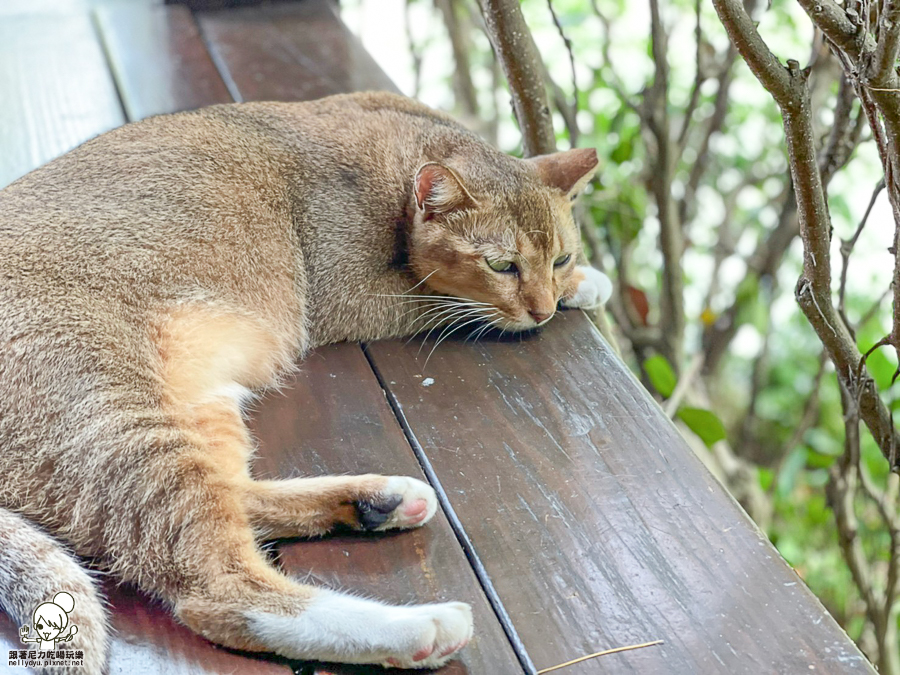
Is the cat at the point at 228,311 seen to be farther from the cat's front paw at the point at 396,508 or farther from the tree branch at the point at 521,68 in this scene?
the tree branch at the point at 521,68

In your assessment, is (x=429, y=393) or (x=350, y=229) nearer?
(x=429, y=393)

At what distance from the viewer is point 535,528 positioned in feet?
4.91

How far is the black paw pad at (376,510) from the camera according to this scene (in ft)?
A: 4.87

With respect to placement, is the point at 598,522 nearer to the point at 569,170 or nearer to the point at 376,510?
the point at 376,510

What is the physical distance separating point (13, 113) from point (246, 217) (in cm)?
141

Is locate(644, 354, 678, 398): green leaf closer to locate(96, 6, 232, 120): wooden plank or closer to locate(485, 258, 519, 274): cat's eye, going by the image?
locate(485, 258, 519, 274): cat's eye

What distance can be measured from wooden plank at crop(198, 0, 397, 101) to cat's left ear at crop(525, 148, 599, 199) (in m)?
1.00

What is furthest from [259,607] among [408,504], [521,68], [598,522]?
[521,68]

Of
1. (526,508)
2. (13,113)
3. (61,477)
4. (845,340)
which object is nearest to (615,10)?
(13,113)

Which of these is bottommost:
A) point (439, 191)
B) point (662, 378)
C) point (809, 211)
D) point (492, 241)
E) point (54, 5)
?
point (662, 378)

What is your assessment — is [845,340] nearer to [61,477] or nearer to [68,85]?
[61,477]

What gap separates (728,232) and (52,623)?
122 inches

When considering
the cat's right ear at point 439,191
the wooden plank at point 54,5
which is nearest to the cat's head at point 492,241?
the cat's right ear at point 439,191

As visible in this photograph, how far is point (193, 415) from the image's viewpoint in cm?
162
